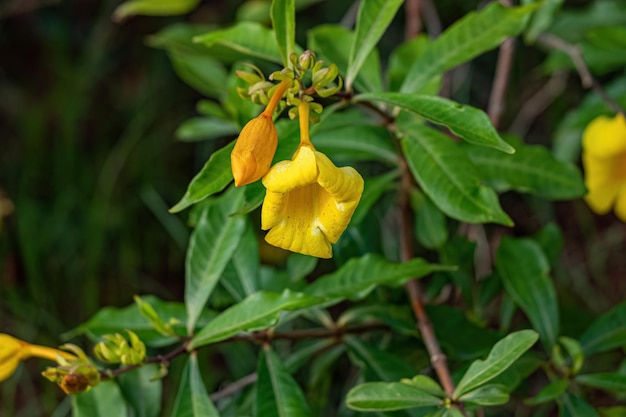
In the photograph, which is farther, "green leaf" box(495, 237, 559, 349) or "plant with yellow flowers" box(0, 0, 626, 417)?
"green leaf" box(495, 237, 559, 349)

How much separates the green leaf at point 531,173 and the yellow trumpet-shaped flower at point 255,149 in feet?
1.68

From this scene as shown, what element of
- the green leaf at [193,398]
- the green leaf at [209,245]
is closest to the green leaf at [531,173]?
the green leaf at [209,245]

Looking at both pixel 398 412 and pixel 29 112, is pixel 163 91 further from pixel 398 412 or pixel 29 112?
pixel 398 412

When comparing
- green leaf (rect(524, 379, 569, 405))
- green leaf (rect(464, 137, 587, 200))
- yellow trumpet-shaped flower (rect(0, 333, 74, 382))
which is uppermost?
green leaf (rect(464, 137, 587, 200))

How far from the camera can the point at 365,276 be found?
3.57ft

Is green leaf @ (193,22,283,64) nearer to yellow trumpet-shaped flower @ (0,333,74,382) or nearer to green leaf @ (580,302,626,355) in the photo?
yellow trumpet-shaped flower @ (0,333,74,382)

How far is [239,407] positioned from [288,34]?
2.26 ft

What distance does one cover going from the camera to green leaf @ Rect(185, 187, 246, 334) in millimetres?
1095

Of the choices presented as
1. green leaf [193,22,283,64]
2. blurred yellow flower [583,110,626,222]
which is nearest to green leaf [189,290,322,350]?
green leaf [193,22,283,64]

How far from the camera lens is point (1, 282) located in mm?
2270

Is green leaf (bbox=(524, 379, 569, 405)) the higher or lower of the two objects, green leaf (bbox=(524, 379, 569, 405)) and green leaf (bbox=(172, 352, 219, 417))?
the lower

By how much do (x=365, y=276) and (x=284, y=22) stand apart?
0.39m

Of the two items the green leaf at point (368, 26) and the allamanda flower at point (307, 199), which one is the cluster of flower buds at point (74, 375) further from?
the green leaf at point (368, 26)

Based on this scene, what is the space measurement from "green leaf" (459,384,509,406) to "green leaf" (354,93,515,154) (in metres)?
0.31
